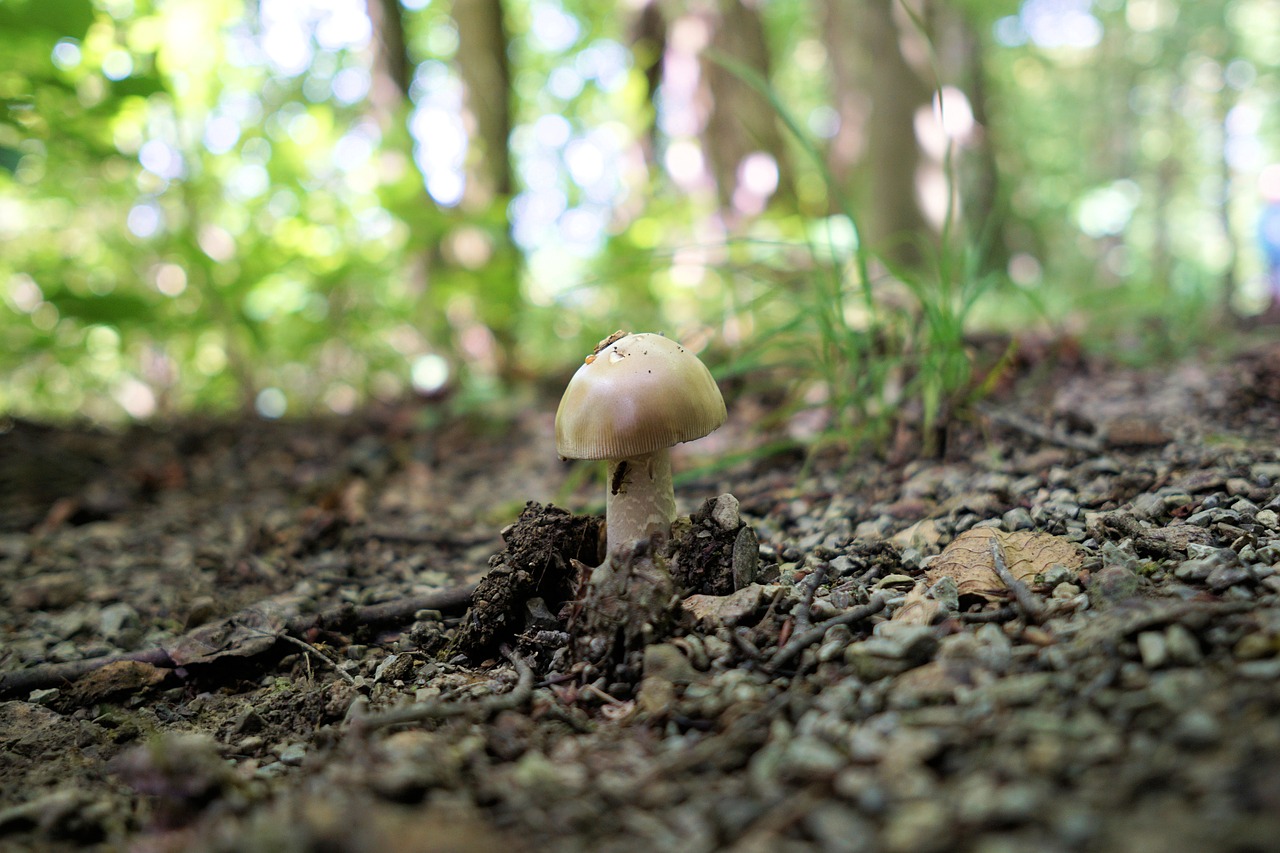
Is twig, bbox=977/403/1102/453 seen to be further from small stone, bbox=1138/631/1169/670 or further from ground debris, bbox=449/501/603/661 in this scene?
ground debris, bbox=449/501/603/661

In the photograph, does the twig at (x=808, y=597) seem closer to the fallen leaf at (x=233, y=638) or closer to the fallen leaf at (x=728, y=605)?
the fallen leaf at (x=728, y=605)

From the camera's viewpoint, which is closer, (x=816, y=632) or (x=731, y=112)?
(x=816, y=632)

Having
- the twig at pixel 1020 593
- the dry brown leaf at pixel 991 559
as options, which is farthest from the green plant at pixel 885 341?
the twig at pixel 1020 593

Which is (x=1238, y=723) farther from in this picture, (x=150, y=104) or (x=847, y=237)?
(x=150, y=104)

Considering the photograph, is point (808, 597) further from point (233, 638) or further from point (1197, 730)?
point (233, 638)

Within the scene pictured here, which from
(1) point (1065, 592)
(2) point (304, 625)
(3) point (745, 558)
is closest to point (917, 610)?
(1) point (1065, 592)

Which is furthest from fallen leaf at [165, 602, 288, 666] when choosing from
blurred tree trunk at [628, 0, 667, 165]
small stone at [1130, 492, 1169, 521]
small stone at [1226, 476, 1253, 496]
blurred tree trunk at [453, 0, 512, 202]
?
blurred tree trunk at [628, 0, 667, 165]
